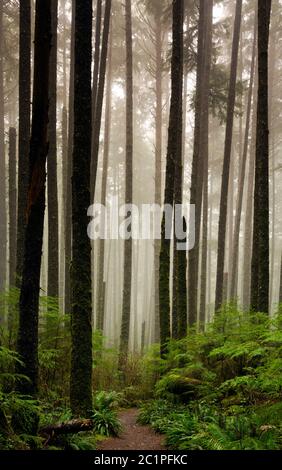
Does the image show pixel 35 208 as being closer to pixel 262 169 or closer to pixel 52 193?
pixel 52 193

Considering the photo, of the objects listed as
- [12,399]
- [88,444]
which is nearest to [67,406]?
[88,444]

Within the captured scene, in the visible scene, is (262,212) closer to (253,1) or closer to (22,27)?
(22,27)

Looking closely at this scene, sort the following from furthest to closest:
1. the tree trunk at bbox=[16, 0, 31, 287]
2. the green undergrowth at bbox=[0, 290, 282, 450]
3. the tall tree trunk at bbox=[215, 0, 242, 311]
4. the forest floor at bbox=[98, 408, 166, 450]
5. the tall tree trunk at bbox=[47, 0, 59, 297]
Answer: the tall tree trunk at bbox=[215, 0, 242, 311], the tall tree trunk at bbox=[47, 0, 59, 297], the tree trunk at bbox=[16, 0, 31, 287], the forest floor at bbox=[98, 408, 166, 450], the green undergrowth at bbox=[0, 290, 282, 450]

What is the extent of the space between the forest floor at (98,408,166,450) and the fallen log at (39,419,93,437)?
92 cm

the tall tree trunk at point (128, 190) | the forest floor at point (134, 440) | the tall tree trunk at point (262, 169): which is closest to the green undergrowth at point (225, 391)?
the forest floor at point (134, 440)

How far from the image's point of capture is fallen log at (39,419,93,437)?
531 centimetres

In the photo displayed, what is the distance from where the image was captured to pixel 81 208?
21.0 ft

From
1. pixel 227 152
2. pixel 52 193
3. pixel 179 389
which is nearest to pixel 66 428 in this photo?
pixel 179 389

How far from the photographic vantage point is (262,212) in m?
8.90

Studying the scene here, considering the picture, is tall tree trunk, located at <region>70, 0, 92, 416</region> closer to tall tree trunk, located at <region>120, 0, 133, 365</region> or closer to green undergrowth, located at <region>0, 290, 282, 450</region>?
green undergrowth, located at <region>0, 290, 282, 450</region>

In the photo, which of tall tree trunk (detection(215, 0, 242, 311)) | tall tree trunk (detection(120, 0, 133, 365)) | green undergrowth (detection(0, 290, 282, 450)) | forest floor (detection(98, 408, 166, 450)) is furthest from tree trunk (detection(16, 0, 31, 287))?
tall tree trunk (detection(215, 0, 242, 311))

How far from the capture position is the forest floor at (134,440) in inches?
249

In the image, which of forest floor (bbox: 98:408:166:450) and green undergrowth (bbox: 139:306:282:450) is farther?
forest floor (bbox: 98:408:166:450)

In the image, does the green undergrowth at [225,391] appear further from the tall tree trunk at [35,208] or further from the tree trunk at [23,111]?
the tree trunk at [23,111]
